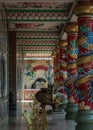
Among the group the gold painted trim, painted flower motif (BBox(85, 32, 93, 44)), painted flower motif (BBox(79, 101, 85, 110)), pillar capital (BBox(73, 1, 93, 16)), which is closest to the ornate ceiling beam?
pillar capital (BBox(73, 1, 93, 16))

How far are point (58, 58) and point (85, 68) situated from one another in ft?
44.3

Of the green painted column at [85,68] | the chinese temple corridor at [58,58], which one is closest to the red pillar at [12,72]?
the chinese temple corridor at [58,58]

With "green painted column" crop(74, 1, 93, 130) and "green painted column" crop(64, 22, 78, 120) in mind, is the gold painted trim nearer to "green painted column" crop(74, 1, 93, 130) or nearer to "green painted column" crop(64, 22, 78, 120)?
"green painted column" crop(74, 1, 93, 130)

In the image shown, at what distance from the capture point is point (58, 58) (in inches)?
1067

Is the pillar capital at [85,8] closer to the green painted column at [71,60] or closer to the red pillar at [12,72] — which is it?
the green painted column at [71,60]

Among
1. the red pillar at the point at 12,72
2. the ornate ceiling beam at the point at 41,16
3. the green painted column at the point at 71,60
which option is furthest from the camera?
the red pillar at the point at 12,72

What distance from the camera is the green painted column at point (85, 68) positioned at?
13.6 metres

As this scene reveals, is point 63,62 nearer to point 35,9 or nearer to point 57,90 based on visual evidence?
point 57,90

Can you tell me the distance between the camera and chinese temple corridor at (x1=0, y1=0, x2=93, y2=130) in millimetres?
13625

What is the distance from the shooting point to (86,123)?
44.1 feet

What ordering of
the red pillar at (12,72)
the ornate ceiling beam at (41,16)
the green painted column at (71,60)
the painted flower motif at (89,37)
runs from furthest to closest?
1. the red pillar at (12,72)
2. the green painted column at (71,60)
3. the ornate ceiling beam at (41,16)
4. the painted flower motif at (89,37)

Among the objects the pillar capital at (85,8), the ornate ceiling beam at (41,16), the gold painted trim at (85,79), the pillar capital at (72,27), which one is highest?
the ornate ceiling beam at (41,16)

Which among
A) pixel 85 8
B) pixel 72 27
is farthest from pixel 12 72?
pixel 85 8

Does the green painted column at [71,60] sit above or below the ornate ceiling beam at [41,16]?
below
